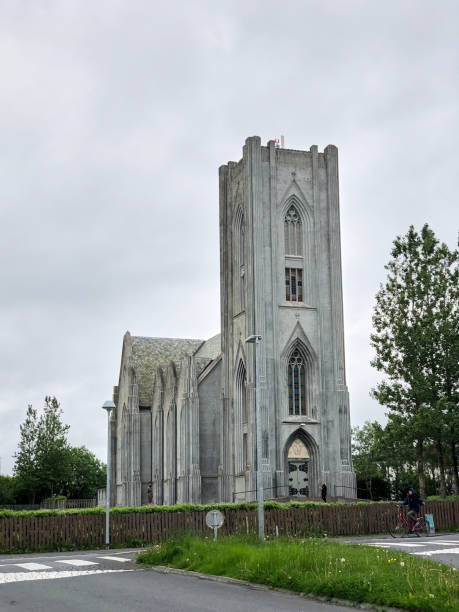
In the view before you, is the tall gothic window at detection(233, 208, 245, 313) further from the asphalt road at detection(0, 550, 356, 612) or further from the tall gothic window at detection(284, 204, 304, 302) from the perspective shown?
the asphalt road at detection(0, 550, 356, 612)

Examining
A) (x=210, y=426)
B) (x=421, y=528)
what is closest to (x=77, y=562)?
(x=421, y=528)

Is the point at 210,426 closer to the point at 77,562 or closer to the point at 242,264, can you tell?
the point at 242,264

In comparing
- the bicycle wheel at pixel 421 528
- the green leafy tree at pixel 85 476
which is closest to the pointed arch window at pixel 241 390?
the bicycle wheel at pixel 421 528

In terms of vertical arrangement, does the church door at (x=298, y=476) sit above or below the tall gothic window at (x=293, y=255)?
below

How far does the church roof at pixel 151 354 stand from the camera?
7394 cm

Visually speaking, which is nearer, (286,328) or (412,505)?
(412,505)

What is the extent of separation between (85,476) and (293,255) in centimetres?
6480

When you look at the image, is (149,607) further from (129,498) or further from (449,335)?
(129,498)

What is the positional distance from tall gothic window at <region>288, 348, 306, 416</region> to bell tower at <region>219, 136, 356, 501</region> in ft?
0.21

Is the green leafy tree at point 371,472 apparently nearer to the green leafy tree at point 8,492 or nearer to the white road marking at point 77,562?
the green leafy tree at point 8,492

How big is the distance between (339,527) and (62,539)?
1121 centimetres

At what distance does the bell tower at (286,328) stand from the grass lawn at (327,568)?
3025cm

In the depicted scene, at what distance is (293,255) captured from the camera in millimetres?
54250

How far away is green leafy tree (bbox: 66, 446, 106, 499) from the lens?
10044 centimetres
